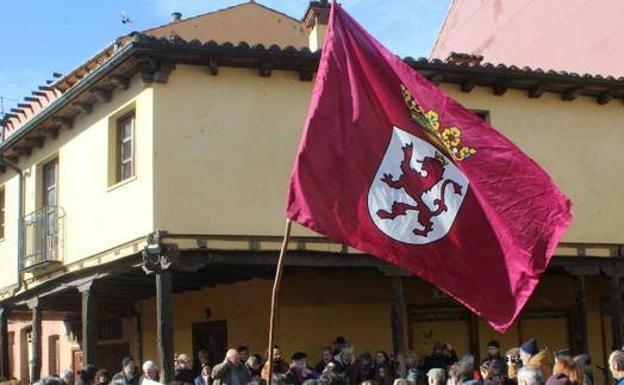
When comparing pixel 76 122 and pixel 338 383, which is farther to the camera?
pixel 76 122

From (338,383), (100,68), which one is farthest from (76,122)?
(338,383)

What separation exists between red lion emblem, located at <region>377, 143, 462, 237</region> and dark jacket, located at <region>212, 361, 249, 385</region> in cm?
611

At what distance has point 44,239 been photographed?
17.7 metres

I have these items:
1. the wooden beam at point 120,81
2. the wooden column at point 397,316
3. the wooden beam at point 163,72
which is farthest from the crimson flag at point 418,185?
the wooden beam at point 120,81

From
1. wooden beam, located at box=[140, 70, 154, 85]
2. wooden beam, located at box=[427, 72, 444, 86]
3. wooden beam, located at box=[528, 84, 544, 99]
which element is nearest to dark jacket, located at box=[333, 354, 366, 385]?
wooden beam, located at box=[427, 72, 444, 86]

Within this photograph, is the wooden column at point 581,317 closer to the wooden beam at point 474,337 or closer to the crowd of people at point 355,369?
the wooden beam at point 474,337

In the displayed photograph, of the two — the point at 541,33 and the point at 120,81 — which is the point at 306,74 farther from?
the point at 541,33

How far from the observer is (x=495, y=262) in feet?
23.2

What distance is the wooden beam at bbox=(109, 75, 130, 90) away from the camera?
48.5 feet

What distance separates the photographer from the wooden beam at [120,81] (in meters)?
14.8

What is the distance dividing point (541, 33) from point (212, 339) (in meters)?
11.0

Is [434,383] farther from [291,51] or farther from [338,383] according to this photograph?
[291,51]

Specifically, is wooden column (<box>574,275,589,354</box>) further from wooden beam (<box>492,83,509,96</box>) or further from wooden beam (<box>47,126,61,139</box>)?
wooden beam (<box>47,126,61,139</box>)

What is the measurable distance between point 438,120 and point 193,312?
12.8 metres
